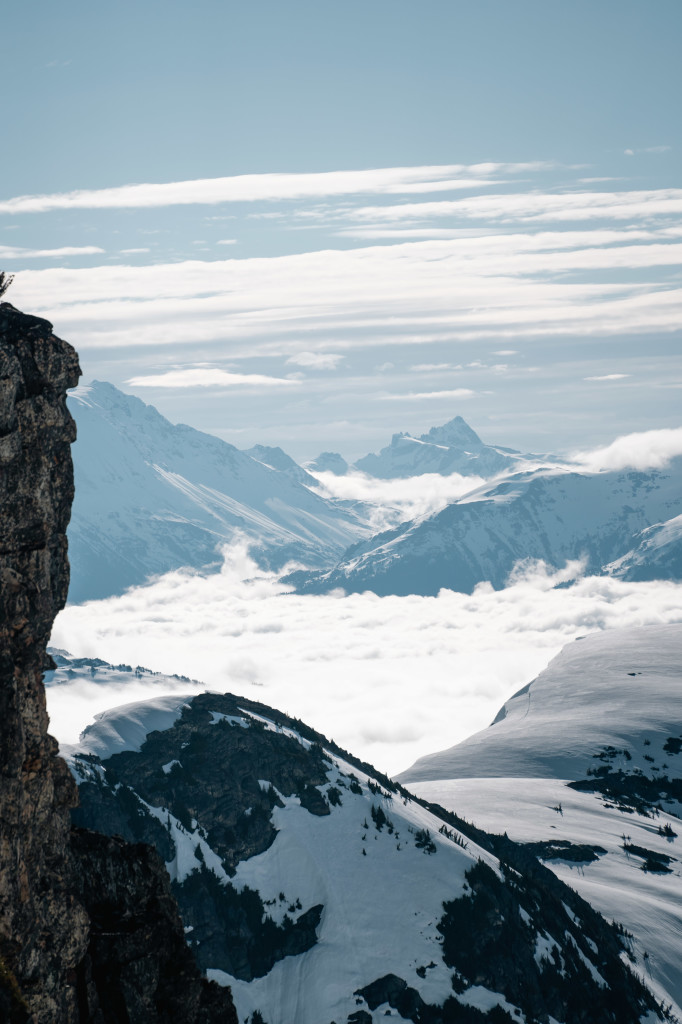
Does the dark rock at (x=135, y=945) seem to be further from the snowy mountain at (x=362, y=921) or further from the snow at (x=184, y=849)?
the snow at (x=184, y=849)

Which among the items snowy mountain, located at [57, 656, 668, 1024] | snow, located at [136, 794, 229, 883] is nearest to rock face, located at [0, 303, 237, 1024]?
snowy mountain, located at [57, 656, 668, 1024]

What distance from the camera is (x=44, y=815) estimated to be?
45.9m

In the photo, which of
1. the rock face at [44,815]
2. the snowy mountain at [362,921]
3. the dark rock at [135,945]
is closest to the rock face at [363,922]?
the snowy mountain at [362,921]

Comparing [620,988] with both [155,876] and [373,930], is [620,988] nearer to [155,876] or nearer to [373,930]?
[373,930]

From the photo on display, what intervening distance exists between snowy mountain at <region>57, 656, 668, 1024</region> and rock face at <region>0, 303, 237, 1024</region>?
395ft

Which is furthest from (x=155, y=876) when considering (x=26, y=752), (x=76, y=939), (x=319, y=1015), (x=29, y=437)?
(x=319, y=1015)

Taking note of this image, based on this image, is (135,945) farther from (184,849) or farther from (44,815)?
(184,849)

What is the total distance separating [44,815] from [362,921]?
14216 cm

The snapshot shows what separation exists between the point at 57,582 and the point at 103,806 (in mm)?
150181

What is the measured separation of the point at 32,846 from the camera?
4438 centimetres

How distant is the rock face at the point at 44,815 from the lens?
138 ft

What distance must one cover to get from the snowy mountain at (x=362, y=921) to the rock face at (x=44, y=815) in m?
120

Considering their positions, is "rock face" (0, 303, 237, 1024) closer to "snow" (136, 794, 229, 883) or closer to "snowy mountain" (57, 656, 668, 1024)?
"snowy mountain" (57, 656, 668, 1024)

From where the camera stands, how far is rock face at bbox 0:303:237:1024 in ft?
138
